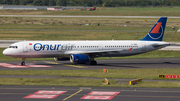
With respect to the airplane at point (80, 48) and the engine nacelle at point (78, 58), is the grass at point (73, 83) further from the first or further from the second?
the airplane at point (80, 48)

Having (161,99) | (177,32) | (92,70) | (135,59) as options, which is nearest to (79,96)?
(161,99)

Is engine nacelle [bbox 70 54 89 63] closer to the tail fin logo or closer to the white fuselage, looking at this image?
the white fuselage

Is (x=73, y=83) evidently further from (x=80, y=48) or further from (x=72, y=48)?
(x=80, y=48)

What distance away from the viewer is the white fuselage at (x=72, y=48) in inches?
1848

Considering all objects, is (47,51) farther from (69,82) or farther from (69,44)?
(69,82)

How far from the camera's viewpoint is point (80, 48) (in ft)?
160

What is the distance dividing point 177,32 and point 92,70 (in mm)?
63492

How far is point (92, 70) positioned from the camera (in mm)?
42531

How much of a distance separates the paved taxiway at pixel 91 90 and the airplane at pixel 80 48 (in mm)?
17304

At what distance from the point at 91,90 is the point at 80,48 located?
2027 centimetres

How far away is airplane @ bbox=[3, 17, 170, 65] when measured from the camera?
46906 mm

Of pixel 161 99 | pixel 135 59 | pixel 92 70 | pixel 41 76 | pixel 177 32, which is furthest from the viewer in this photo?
pixel 177 32

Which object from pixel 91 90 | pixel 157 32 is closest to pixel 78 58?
pixel 157 32

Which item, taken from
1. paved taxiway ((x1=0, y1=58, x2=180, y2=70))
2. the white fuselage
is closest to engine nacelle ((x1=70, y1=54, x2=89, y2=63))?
paved taxiway ((x1=0, y1=58, x2=180, y2=70))
